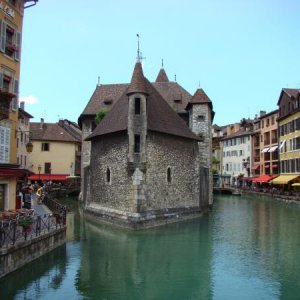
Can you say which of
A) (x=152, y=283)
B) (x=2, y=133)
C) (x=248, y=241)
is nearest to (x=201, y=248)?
(x=248, y=241)

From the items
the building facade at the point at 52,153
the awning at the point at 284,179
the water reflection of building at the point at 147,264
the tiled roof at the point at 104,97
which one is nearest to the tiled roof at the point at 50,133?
the building facade at the point at 52,153

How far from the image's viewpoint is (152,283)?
1520 centimetres

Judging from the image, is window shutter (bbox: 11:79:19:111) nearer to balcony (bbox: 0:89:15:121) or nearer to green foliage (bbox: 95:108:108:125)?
balcony (bbox: 0:89:15:121)

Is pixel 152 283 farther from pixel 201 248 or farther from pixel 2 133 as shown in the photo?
pixel 2 133

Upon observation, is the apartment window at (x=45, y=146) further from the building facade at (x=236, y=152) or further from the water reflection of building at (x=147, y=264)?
the water reflection of building at (x=147, y=264)

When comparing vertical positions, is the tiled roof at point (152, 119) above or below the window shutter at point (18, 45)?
below

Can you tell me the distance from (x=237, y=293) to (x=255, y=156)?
6136 cm

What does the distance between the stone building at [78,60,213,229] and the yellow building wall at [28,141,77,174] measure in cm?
2867

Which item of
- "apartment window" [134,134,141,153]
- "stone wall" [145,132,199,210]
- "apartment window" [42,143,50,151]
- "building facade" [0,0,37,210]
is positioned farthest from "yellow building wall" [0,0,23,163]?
"apartment window" [42,143,50,151]

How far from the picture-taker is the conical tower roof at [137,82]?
27062 mm

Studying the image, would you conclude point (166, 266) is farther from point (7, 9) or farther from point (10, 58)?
point (7, 9)

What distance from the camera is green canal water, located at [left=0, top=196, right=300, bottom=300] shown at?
14.0 meters

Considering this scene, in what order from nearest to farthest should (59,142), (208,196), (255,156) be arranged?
(208,196), (59,142), (255,156)

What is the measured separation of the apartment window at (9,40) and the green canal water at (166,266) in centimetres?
992
